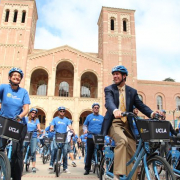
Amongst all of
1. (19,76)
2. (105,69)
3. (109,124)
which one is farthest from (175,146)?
(105,69)

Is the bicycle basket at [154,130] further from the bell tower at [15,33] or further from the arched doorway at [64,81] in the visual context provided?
the arched doorway at [64,81]

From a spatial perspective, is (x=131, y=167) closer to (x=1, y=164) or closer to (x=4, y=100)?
(x=1, y=164)

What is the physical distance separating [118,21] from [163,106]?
47.8 ft

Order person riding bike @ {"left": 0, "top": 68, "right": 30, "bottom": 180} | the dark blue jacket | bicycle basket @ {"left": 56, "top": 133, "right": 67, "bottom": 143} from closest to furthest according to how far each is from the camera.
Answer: the dark blue jacket → person riding bike @ {"left": 0, "top": 68, "right": 30, "bottom": 180} → bicycle basket @ {"left": 56, "top": 133, "right": 67, "bottom": 143}

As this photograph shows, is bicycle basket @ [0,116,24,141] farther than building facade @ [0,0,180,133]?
No

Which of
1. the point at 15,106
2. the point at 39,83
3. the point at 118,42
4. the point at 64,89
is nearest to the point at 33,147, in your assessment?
the point at 15,106

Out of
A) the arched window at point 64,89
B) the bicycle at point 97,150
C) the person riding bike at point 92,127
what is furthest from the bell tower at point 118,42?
the bicycle at point 97,150

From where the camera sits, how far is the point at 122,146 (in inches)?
112

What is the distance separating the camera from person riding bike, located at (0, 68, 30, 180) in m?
3.33

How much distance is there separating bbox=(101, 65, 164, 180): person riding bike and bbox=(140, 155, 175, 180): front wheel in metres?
0.35

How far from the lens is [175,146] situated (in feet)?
16.2

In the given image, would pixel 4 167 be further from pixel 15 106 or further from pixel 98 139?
pixel 98 139

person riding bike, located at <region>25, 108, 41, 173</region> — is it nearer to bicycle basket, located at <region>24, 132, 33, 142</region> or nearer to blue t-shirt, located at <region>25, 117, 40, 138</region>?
blue t-shirt, located at <region>25, 117, 40, 138</region>

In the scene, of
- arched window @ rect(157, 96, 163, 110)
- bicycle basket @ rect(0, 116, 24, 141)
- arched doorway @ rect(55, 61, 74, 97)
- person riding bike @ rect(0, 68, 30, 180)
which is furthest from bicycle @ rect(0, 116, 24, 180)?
arched window @ rect(157, 96, 163, 110)
